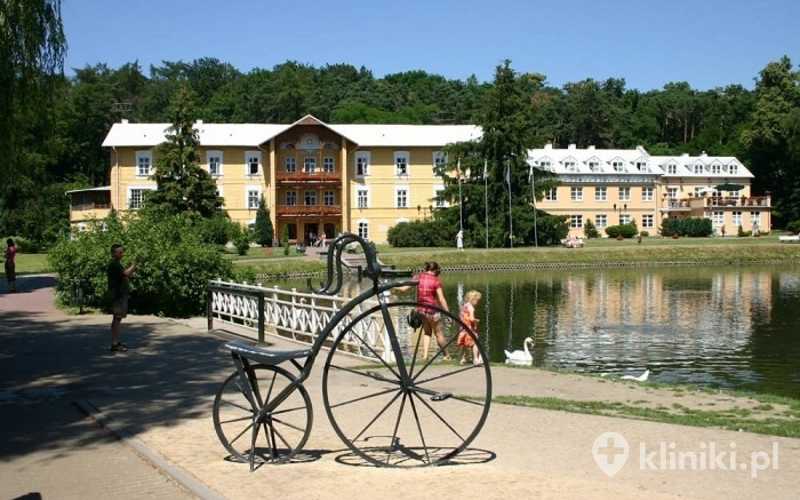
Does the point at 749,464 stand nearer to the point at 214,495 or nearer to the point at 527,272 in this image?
the point at 214,495

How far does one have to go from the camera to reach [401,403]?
8.38m

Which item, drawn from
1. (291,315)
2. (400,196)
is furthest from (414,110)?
(291,315)

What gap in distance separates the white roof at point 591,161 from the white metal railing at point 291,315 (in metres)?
64.3

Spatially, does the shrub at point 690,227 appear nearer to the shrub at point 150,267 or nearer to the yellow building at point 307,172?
the yellow building at point 307,172

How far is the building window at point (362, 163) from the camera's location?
239 feet

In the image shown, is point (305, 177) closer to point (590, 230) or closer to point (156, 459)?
point (590, 230)

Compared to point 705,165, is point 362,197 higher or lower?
lower

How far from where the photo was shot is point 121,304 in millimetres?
14859

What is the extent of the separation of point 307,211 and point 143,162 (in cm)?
1403

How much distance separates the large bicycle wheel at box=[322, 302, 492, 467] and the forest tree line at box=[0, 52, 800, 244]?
146ft

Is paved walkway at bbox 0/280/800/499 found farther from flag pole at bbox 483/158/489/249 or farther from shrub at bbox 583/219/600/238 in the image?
shrub at bbox 583/219/600/238

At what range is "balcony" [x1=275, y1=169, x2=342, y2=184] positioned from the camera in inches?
2793

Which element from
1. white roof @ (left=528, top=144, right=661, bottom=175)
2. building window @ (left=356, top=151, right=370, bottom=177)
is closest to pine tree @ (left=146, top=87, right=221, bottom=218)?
building window @ (left=356, top=151, right=370, bottom=177)

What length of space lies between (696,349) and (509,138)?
47.0 meters
